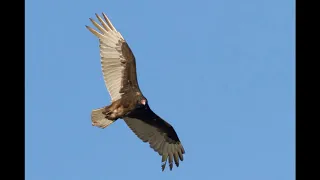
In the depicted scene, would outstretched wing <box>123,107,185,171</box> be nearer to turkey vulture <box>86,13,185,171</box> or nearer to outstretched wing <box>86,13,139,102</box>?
turkey vulture <box>86,13,185,171</box>

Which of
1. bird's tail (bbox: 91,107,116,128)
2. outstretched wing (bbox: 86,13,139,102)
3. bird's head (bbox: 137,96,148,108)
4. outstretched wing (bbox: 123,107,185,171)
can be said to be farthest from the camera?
outstretched wing (bbox: 123,107,185,171)

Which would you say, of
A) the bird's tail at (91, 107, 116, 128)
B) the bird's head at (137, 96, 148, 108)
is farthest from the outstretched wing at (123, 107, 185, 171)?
the bird's tail at (91, 107, 116, 128)

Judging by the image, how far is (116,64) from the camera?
12.9 m

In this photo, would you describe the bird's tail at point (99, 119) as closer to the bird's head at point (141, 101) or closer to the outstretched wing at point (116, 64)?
the outstretched wing at point (116, 64)

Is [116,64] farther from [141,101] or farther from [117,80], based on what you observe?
[141,101]

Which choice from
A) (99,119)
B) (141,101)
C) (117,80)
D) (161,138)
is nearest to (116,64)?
(117,80)

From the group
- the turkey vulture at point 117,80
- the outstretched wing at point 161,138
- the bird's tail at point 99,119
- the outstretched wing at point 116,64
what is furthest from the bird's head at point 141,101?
the outstretched wing at point 161,138

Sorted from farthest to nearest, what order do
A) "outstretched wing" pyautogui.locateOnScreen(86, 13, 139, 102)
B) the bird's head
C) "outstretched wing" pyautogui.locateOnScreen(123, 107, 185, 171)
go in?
"outstretched wing" pyautogui.locateOnScreen(123, 107, 185, 171)
"outstretched wing" pyautogui.locateOnScreen(86, 13, 139, 102)
the bird's head

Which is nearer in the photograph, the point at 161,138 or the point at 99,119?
the point at 99,119

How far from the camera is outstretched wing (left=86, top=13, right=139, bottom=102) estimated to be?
12.9m
